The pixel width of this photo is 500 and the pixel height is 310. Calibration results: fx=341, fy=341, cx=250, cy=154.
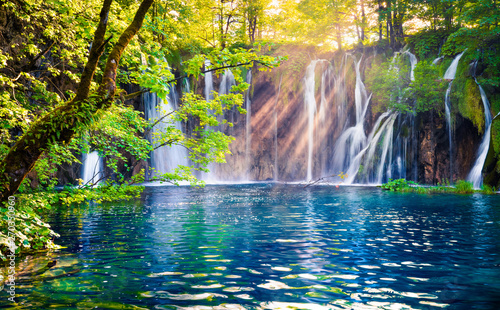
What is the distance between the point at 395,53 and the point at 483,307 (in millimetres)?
35158

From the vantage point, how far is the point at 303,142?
40.2 meters

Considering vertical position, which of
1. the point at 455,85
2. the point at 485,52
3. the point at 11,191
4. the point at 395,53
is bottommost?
the point at 11,191

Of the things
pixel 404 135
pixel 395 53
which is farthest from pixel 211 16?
pixel 404 135

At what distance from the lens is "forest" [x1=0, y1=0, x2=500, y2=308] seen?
5.27 m

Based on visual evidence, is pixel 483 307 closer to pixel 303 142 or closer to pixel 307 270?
pixel 307 270

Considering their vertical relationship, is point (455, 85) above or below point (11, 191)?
above

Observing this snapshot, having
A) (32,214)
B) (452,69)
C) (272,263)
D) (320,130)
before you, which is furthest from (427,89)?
(32,214)

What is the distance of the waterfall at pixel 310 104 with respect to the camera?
3838 cm

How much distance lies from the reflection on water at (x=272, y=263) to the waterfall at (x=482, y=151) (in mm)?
13118

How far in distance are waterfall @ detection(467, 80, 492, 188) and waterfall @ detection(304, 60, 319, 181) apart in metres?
16.9

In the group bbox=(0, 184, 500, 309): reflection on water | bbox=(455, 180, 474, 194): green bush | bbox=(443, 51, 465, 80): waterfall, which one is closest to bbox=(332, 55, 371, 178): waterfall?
bbox=(443, 51, 465, 80): waterfall

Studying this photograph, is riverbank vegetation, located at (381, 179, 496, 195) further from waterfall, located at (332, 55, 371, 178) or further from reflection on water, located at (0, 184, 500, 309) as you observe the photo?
reflection on water, located at (0, 184, 500, 309)

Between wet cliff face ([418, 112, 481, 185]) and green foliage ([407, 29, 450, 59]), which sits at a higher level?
green foliage ([407, 29, 450, 59])

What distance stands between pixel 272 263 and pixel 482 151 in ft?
75.9
